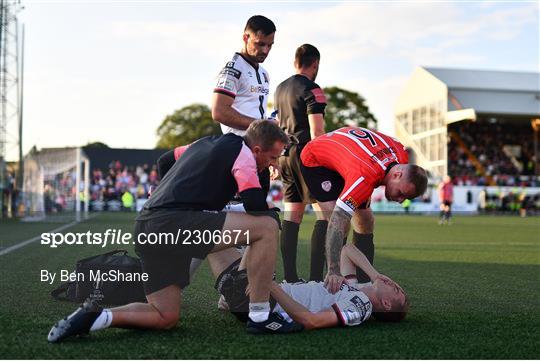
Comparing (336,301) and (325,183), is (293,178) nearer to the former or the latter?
(325,183)

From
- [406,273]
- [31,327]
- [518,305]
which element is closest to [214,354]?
[31,327]

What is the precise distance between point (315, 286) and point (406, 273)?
341cm

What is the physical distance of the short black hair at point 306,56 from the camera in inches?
253

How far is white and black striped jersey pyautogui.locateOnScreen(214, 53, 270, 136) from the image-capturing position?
5449 mm

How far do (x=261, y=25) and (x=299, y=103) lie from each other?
1.16 m

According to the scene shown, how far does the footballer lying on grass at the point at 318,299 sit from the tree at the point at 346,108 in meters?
57.6

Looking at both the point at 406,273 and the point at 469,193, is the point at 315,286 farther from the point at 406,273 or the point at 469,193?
the point at 469,193

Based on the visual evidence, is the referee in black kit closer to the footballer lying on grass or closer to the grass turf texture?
the grass turf texture

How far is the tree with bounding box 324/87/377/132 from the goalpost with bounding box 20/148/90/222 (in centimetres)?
3815

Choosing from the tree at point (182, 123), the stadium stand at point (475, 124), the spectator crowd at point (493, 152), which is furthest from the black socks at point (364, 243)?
the tree at point (182, 123)

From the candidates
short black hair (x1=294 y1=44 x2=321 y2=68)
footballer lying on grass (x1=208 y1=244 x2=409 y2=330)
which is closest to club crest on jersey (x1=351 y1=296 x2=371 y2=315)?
footballer lying on grass (x1=208 y1=244 x2=409 y2=330)

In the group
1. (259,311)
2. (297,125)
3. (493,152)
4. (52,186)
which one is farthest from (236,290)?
(493,152)

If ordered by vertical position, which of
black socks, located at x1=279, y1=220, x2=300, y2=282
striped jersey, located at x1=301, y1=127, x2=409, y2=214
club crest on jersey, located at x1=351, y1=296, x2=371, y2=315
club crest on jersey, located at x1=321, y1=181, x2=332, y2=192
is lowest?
club crest on jersey, located at x1=351, y1=296, x2=371, y2=315

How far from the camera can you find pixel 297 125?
6387 mm
